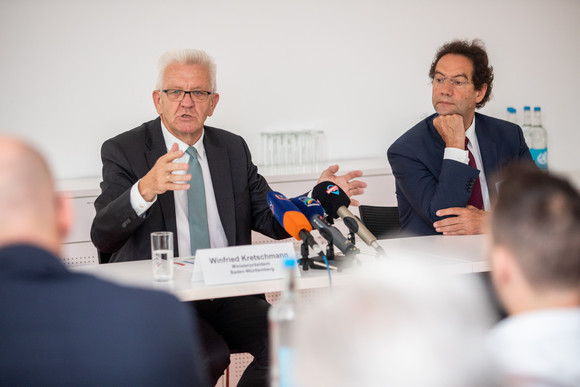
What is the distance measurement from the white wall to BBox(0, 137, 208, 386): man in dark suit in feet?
10.8

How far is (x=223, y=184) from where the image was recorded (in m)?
2.93

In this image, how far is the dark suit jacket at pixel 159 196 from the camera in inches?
101

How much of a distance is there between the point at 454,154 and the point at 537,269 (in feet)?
6.60

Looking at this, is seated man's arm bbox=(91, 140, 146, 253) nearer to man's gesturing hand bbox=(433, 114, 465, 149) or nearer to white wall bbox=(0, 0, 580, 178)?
man's gesturing hand bbox=(433, 114, 465, 149)

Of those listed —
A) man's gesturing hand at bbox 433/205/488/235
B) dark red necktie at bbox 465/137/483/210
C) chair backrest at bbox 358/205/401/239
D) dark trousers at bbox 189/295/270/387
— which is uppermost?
dark red necktie at bbox 465/137/483/210

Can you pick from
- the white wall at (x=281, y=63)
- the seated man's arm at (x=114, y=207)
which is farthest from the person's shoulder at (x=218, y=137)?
the white wall at (x=281, y=63)

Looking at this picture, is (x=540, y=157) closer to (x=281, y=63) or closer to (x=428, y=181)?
(x=281, y=63)

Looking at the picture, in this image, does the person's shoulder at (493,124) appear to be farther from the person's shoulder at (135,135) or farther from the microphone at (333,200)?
the person's shoulder at (135,135)

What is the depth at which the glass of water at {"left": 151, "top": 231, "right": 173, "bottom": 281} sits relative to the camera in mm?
2154

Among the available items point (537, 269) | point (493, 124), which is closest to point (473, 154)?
point (493, 124)

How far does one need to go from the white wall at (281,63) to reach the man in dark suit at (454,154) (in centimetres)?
133

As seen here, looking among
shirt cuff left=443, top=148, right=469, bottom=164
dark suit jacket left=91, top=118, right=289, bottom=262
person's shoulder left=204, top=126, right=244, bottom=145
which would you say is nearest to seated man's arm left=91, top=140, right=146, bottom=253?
dark suit jacket left=91, top=118, right=289, bottom=262

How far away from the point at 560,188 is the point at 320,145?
3.67 metres

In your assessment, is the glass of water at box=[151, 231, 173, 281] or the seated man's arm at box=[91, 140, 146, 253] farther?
the seated man's arm at box=[91, 140, 146, 253]
